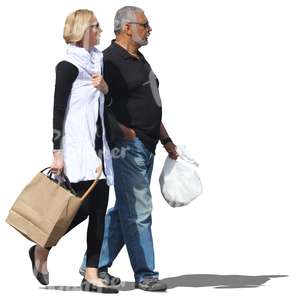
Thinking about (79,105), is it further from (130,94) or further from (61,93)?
(130,94)

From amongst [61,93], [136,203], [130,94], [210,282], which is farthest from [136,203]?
[61,93]

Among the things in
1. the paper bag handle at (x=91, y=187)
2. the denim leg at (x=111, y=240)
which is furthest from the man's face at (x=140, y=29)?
the denim leg at (x=111, y=240)

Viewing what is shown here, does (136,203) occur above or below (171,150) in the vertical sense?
below

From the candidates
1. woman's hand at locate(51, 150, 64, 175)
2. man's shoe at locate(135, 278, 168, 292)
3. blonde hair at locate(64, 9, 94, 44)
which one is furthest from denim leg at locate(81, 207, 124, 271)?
blonde hair at locate(64, 9, 94, 44)

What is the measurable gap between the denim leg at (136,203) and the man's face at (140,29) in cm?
80

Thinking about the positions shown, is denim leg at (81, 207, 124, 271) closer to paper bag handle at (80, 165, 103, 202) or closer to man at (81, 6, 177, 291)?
man at (81, 6, 177, 291)

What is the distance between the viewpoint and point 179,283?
11.6m

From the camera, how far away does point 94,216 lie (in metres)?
11.0

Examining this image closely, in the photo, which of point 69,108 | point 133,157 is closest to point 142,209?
point 133,157

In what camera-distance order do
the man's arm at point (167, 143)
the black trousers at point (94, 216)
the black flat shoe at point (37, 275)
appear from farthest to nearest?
the man's arm at point (167, 143), the black flat shoe at point (37, 275), the black trousers at point (94, 216)

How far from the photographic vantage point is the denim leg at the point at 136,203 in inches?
441

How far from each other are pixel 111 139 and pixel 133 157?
261 mm

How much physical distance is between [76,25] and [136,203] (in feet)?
5.10

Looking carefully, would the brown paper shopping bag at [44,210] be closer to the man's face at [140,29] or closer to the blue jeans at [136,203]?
the blue jeans at [136,203]
